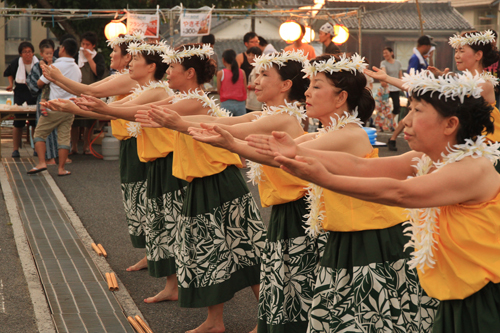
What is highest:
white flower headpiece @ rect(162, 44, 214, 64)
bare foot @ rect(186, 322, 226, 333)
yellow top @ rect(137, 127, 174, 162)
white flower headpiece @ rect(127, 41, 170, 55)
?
white flower headpiece @ rect(127, 41, 170, 55)

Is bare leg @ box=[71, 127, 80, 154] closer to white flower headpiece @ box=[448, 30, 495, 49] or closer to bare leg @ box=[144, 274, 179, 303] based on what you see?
bare leg @ box=[144, 274, 179, 303]

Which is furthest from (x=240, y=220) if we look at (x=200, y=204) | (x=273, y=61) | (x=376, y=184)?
(x=376, y=184)

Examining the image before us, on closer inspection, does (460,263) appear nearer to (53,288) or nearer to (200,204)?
(200,204)

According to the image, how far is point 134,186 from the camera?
203 inches

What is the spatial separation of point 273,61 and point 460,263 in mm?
1856

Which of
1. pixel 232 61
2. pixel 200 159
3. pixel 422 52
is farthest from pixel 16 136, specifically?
pixel 200 159

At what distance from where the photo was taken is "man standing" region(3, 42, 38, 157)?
10872mm

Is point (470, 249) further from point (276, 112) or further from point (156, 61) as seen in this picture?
point (156, 61)

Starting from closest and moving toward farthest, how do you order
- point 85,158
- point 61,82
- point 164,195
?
point 164,195 → point 61,82 → point 85,158

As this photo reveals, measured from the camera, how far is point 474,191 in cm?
210

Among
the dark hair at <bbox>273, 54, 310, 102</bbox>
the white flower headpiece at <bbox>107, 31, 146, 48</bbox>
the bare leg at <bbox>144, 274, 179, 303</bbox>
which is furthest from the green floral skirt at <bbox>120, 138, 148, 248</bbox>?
the dark hair at <bbox>273, 54, 310, 102</bbox>

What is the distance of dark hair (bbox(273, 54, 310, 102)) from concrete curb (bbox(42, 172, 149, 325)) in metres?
1.99

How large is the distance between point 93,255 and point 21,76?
6.42m

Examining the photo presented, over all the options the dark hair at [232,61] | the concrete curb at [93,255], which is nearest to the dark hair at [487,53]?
the concrete curb at [93,255]
